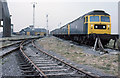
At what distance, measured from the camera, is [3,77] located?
5293mm

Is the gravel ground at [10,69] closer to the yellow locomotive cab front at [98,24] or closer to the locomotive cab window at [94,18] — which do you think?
the yellow locomotive cab front at [98,24]

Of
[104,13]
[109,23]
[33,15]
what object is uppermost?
[33,15]

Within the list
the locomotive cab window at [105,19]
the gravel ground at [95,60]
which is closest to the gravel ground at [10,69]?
the gravel ground at [95,60]

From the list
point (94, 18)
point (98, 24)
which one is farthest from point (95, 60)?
point (94, 18)

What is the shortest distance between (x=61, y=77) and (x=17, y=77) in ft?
4.64

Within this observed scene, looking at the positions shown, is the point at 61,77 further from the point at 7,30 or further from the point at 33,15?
the point at 33,15

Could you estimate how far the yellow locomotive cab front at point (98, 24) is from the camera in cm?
1477

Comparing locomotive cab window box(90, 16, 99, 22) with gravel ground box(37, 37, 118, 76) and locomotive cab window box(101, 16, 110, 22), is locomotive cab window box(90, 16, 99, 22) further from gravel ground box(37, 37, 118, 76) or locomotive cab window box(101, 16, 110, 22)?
gravel ground box(37, 37, 118, 76)

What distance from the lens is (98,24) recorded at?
14.9m

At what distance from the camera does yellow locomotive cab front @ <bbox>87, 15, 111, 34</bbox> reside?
14766 millimetres

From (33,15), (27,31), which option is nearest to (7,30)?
(33,15)

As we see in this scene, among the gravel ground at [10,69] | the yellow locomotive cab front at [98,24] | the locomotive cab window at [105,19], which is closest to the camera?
the gravel ground at [10,69]

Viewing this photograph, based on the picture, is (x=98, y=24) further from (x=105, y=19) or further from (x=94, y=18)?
(x=105, y=19)

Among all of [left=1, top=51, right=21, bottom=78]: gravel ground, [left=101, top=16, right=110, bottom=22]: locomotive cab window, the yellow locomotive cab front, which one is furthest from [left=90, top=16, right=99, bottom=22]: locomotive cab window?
[left=1, top=51, right=21, bottom=78]: gravel ground
